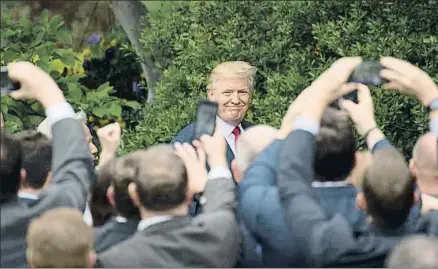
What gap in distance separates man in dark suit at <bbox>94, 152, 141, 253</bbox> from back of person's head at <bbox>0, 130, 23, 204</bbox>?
1.15 feet

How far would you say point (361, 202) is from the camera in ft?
13.5

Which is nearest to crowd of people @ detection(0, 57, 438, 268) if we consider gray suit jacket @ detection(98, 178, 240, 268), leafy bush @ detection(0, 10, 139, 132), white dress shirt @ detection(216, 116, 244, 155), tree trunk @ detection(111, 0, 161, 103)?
gray suit jacket @ detection(98, 178, 240, 268)

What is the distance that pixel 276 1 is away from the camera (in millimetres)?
8188

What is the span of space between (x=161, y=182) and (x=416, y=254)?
938 mm

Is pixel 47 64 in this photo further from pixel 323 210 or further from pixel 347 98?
pixel 323 210

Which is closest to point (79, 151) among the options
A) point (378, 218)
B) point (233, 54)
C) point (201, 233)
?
point (201, 233)

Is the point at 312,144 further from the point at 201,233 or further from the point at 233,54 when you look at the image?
the point at 233,54

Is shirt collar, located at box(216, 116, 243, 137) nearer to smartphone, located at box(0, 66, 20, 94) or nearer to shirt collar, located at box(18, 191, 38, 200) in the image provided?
smartphone, located at box(0, 66, 20, 94)

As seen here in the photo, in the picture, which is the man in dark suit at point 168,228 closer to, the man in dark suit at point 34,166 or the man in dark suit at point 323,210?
the man in dark suit at point 323,210

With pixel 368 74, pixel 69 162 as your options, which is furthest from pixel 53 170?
pixel 368 74

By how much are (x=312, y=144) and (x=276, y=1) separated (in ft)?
13.8

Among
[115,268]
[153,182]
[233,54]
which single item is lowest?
[115,268]

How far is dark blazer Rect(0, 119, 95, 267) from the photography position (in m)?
4.12

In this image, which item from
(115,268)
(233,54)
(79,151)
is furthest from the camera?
(233,54)
